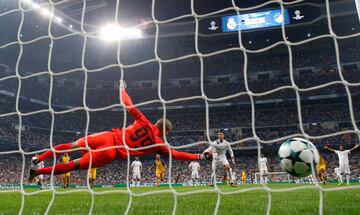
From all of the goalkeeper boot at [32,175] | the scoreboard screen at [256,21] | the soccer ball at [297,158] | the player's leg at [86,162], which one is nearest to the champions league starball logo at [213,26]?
the scoreboard screen at [256,21]

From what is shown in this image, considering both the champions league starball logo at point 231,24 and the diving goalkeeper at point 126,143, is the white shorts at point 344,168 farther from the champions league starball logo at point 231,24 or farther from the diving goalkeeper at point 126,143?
the champions league starball logo at point 231,24

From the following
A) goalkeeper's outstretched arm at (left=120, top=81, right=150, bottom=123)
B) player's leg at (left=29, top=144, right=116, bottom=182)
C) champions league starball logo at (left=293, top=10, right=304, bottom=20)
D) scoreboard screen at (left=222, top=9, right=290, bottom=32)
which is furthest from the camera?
scoreboard screen at (left=222, top=9, right=290, bottom=32)

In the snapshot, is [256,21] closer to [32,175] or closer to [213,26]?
[213,26]

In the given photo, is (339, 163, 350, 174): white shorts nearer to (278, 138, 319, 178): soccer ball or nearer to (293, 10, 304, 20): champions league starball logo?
(278, 138, 319, 178): soccer ball

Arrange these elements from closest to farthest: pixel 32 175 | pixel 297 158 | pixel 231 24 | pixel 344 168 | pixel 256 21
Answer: pixel 297 158 < pixel 32 175 < pixel 344 168 < pixel 256 21 < pixel 231 24

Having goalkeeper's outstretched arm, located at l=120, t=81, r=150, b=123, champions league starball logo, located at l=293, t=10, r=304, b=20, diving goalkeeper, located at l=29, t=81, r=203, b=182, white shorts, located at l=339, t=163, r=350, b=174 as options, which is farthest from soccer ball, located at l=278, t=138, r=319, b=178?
champions league starball logo, located at l=293, t=10, r=304, b=20

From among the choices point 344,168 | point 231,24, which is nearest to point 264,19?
point 231,24

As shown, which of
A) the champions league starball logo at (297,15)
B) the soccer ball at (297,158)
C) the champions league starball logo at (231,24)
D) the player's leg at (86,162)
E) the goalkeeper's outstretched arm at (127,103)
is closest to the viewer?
the soccer ball at (297,158)

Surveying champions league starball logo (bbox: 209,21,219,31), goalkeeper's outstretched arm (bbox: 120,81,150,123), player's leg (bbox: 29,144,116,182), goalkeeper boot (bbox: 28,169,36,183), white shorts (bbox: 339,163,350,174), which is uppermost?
champions league starball logo (bbox: 209,21,219,31)

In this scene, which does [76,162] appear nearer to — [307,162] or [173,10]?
[307,162]

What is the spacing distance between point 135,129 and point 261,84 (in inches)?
1067

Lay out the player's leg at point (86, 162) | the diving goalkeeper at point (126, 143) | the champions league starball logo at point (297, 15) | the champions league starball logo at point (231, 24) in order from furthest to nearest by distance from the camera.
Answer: the champions league starball logo at point (231, 24), the champions league starball logo at point (297, 15), the player's leg at point (86, 162), the diving goalkeeper at point (126, 143)

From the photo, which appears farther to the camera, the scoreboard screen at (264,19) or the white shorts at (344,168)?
the scoreboard screen at (264,19)

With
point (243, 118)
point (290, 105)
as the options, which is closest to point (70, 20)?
point (243, 118)
